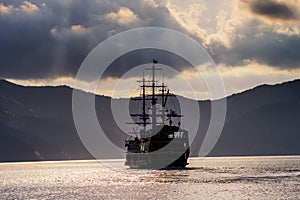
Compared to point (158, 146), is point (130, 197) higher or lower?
lower

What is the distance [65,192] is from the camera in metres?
120

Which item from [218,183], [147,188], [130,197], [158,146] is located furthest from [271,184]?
[158,146]

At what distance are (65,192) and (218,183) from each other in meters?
33.9

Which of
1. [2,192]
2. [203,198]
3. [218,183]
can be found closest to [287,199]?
[203,198]

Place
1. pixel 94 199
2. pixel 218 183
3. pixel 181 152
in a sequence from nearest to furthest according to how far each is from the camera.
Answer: pixel 94 199 → pixel 218 183 → pixel 181 152

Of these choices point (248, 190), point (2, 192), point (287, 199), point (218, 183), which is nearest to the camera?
point (287, 199)

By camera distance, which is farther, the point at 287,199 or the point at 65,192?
the point at 65,192

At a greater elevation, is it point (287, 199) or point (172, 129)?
point (172, 129)

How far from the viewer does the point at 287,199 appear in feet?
318

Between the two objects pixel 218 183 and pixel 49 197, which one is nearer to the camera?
pixel 49 197

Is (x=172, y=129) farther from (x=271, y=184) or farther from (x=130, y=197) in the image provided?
(x=130, y=197)

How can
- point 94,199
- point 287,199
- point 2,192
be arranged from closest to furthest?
point 287,199, point 94,199, point 2,192

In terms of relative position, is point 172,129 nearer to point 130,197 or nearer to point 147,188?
point 147,188

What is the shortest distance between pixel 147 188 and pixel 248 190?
777 inches
